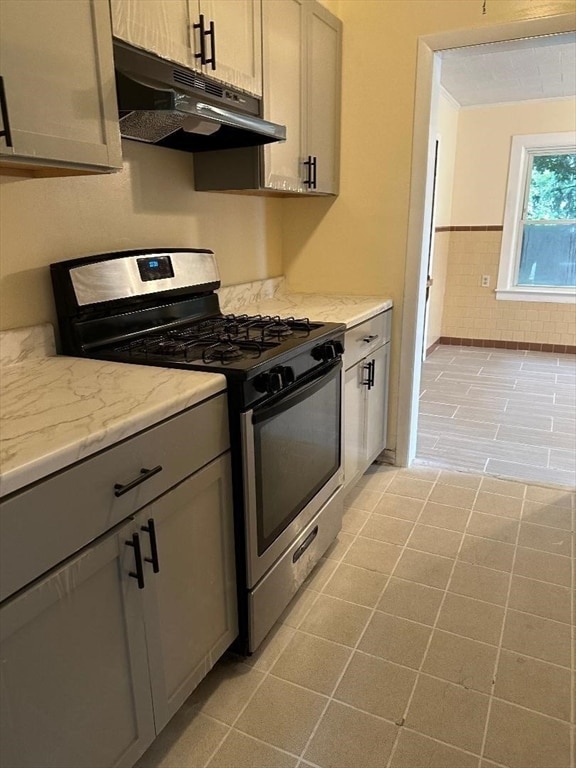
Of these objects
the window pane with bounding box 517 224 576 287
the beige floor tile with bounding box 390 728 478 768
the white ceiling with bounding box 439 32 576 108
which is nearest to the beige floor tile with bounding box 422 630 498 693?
the beige floor tile with bounding box 390 728 478 768

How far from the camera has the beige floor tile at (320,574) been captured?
6.70 feet

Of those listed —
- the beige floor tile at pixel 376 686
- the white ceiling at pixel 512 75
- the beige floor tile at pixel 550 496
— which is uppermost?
the white ceiling at pixel 512 75

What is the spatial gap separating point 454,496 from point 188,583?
173 centimetres

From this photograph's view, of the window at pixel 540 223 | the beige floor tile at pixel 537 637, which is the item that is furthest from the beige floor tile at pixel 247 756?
the window at pixel 540 223

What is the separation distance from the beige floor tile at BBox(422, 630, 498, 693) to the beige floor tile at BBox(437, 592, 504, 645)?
3 cm

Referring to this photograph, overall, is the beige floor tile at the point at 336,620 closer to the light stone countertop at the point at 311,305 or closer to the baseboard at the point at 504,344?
the light stone countertop at the point at 311,305

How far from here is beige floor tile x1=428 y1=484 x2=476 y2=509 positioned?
2.64 m

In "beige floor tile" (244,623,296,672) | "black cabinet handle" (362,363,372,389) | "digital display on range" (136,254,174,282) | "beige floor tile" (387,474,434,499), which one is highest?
"digital display on range" (136,254,174,282)

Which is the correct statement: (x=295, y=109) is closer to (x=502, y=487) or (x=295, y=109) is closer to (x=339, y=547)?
(x=339, y=547)

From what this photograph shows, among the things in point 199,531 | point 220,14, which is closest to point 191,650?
point 199,531

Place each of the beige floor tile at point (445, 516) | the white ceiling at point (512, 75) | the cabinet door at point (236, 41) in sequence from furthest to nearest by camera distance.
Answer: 1. the white ceiling at point (512, 75)
2. the beige floor tile at point (445, 516)
3. the cabinet door at point (236, 41)

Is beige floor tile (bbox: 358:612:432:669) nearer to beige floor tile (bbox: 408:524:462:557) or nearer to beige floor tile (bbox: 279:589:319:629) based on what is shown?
beige floor tile (bbox: 279:589:319:629)

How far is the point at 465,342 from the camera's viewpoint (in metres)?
6.19

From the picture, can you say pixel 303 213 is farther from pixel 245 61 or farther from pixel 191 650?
pixel 191 650
